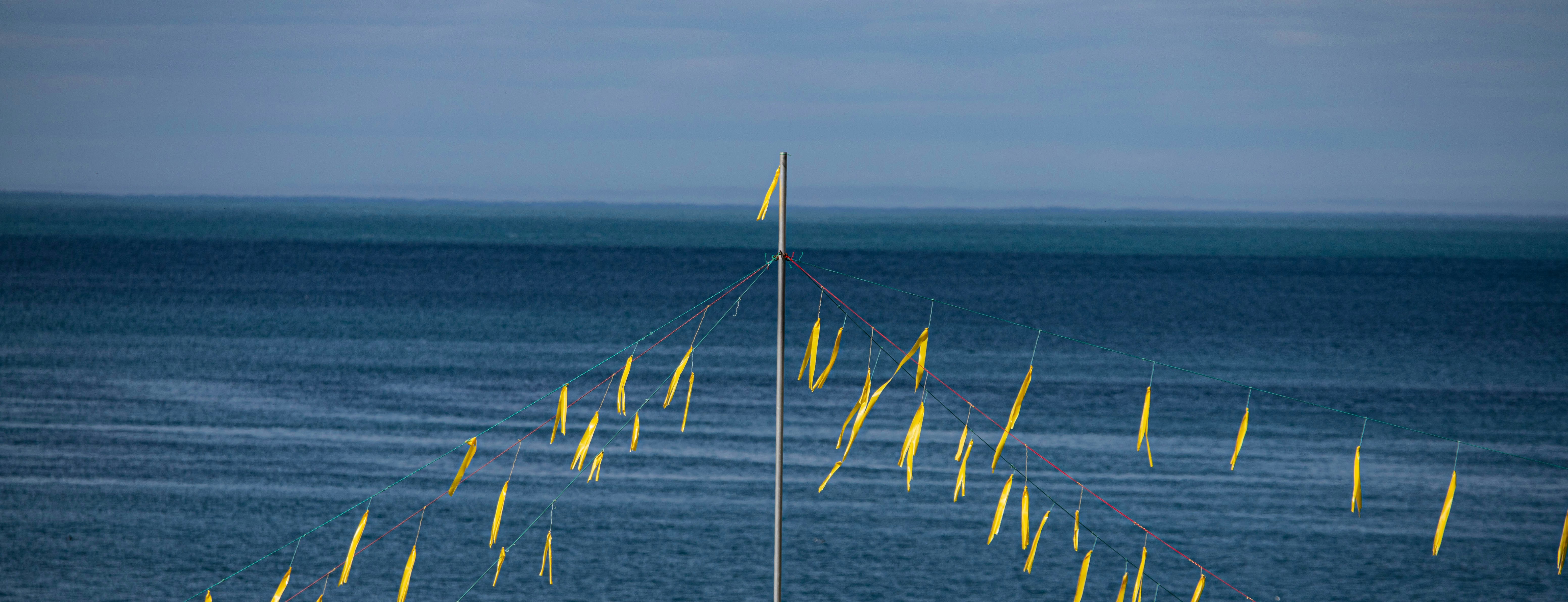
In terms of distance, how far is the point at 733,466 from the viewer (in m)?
40.3

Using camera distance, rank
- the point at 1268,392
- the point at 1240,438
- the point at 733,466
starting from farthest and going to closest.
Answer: the point at 733,466, the point at 1268,392, the point at 1240,438

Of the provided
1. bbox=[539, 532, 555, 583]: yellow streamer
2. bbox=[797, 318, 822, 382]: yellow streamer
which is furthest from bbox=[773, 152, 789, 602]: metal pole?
bbox=[539, 532, 555, 583]: yellow streamer

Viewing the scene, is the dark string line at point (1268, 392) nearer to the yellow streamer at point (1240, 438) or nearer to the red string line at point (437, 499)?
the yellow streamer at point (1240, 438)

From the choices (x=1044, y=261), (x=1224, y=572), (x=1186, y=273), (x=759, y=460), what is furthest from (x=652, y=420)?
(x=1044, y=261)

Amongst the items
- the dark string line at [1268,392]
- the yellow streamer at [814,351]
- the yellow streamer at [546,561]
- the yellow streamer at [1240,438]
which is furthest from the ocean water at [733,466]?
the yellow streamer at [814,351]

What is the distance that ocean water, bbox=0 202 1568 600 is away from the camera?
32.2 m

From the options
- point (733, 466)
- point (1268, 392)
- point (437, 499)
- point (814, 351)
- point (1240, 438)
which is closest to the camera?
point (1240, 438)

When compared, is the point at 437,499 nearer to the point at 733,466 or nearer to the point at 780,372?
the point at 733,466

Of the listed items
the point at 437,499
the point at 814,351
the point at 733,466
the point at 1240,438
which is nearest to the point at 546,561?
the point at 437,499

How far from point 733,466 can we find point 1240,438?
102 feet

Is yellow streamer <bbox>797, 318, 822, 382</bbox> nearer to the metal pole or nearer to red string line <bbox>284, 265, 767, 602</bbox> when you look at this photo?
the metal pole

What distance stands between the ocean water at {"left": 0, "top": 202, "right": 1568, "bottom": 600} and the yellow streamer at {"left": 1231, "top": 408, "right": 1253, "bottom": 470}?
66cm

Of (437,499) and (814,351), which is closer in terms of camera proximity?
(814,351)

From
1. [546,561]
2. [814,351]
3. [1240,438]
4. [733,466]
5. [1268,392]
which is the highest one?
[814,351]
